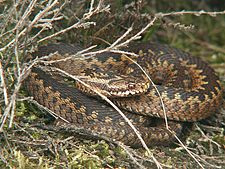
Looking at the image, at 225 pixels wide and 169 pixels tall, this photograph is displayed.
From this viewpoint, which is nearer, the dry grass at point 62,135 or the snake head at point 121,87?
the dry grass at point 62,135

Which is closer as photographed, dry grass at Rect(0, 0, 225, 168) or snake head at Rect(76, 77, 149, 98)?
dry grass at Rect(0, 0, 225, 168)

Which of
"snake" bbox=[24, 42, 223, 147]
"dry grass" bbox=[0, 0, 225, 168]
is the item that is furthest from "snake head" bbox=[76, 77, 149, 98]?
"dry grass" bbox=[0, 0, 225, 168]

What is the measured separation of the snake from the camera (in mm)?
5766

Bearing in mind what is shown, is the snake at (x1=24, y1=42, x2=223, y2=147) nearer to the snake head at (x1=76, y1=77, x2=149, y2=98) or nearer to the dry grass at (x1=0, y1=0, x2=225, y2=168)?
the snake head at (x1=76, y1=77, x2=149, y2=98)

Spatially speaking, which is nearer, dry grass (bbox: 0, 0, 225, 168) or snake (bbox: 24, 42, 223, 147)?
dry grass (bbox: 0, 0, 225, 168)

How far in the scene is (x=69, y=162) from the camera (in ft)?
16.5

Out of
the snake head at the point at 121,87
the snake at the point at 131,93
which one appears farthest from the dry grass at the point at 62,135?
the snake head at the point at 121,87

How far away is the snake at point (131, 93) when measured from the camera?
18.9 feet

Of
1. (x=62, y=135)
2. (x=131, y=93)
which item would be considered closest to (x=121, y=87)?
(x=131, y=93)

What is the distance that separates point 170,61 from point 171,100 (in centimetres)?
124

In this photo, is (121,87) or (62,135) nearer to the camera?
(62,135)

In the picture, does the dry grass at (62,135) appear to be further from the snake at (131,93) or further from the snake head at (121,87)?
the snake head at (121,87)

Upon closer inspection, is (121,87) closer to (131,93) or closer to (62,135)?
(131,93)

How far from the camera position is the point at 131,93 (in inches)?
230
